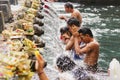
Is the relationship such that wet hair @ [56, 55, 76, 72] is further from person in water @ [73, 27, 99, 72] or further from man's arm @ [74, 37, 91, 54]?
man's arm @ [74, 37, 91, 54]

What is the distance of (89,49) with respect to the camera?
8.54 meters

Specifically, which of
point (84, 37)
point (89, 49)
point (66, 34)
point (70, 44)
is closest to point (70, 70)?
point (84, 37)

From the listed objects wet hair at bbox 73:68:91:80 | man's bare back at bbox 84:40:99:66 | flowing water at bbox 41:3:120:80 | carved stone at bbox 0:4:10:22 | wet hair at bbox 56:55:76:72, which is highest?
wet hair at bbox 56:55:76:72

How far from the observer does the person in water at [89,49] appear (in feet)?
27.7

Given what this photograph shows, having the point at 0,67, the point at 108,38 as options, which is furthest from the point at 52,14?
the point at 0,67

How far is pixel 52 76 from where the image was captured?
8.15 meters

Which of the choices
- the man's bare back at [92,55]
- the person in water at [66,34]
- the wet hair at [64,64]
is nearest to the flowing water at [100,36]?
the person in water at [66,34]

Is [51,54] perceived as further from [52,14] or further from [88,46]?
[52,14]

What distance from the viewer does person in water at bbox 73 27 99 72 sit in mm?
8440

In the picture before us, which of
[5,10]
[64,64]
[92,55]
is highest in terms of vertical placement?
[64,64]

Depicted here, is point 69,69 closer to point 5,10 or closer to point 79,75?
point 79,75

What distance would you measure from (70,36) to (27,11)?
12.7ft

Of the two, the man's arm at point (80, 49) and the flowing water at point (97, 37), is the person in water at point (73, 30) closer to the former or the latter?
the man's arm at point (80, 49)

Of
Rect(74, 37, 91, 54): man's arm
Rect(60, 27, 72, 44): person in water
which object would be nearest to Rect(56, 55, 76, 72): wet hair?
Rect(74, 37, 91, 54): man's arm
